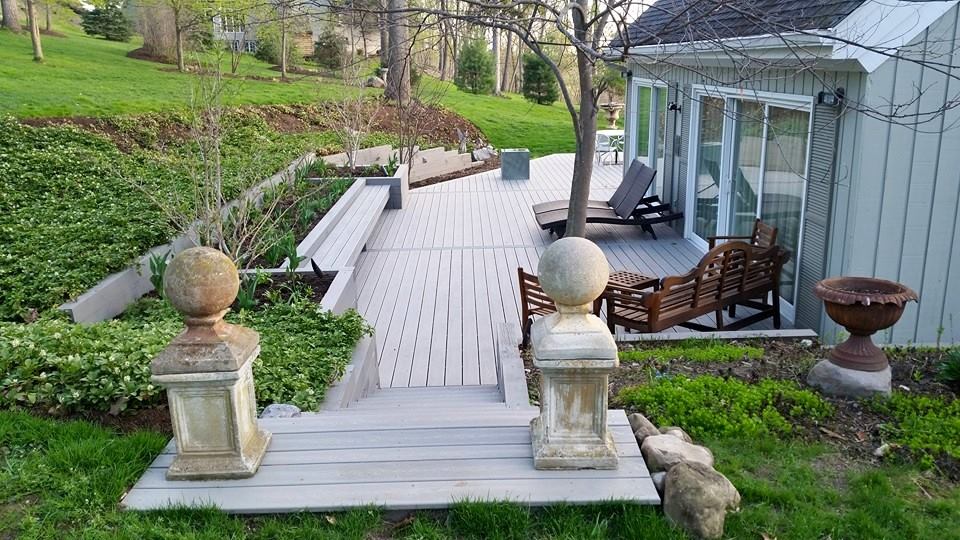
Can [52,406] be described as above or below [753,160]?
below

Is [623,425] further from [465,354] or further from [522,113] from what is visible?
[522,113]

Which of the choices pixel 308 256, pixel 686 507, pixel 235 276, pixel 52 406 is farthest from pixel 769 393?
pixel 308 256

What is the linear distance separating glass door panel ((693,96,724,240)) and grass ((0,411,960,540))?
206 inches

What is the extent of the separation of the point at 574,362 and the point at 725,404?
1.39m

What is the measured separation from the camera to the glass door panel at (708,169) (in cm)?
791

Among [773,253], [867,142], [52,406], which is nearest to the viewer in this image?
[52,406]

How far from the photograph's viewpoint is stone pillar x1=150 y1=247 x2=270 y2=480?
106 inches

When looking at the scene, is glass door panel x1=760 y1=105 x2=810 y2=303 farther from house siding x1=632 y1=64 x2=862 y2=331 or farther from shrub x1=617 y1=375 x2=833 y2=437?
shrub x1=617 y1=375 x2=833 y2=437

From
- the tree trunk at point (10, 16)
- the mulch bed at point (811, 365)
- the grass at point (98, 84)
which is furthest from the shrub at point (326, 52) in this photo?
the mulch bed at point (811, 365)

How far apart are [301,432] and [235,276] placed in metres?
0.79

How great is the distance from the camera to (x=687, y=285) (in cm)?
550

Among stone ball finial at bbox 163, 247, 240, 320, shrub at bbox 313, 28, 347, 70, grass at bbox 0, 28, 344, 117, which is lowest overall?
stone ball finial at bbox 163, 247, 240, 320

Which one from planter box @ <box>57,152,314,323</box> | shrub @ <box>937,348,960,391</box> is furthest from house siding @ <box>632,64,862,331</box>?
planter box @ <box>57,152,314,323</box>

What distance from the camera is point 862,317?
3.89m
